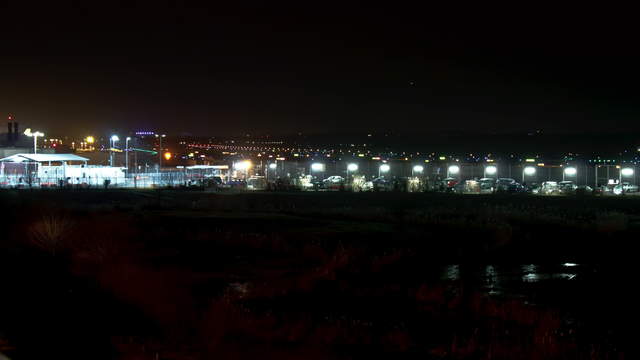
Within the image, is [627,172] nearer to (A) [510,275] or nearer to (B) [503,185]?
(B) [503,185]

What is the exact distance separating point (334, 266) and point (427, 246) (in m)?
7.25

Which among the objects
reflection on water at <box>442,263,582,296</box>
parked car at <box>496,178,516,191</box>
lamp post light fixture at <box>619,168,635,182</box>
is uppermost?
lamp post light fixture at <box>619,168,635,182</box>

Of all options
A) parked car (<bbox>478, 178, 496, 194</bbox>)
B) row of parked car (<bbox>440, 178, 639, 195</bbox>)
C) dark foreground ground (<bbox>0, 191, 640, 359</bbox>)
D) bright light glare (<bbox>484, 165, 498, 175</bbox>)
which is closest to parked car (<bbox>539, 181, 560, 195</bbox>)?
row of parked car (<bbox>440, 178, 639, 195</bbox>)

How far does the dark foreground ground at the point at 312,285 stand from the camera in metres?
13.8

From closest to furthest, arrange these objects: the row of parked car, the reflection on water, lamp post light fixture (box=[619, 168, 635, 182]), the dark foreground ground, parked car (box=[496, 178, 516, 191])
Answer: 1. the dark foreground ground
2. the reflection on water
3. the row of parked car
4. parked car (box=[496, 178, 516, 191])
5. lamp post light fixture (box=[619, 168, 635, 182])

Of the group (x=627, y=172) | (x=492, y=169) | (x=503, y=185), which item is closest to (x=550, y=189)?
(x=503, y=185)

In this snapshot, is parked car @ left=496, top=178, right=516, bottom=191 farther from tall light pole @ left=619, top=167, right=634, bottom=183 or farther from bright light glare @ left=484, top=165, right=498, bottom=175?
bright light glare @ left=484, top=165, right=498, bottom=175

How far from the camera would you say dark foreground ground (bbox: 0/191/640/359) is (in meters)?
13.8

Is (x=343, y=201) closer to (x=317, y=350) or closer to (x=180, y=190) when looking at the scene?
A: (x=180, y=190)

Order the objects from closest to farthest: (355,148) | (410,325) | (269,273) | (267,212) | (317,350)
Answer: (317,350) < (410,325) < (269,273) < (267,212) < (355,148)

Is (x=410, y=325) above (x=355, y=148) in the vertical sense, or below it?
below

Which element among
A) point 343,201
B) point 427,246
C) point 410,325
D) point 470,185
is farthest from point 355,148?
point 410,325

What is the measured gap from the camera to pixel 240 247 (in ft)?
85.9

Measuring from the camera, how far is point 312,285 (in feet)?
65.4
